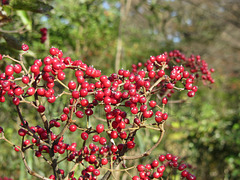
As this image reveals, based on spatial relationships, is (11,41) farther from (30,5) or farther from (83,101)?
(83,101)

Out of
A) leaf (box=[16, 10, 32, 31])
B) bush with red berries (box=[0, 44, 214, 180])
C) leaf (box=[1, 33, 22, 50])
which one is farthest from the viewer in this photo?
leaf (box=[16, 10, 32, 31])

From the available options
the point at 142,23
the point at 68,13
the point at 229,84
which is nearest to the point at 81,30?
the point at 68,13

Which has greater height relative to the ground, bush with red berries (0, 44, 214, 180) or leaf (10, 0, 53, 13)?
leaf (10, 0, 53, 13)

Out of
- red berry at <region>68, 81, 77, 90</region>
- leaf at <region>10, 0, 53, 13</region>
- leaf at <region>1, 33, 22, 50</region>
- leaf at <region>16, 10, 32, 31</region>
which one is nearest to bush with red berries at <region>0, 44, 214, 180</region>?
red berry at <region>68, 81, 77, 90</region>

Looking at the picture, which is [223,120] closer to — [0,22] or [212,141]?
[212,141]

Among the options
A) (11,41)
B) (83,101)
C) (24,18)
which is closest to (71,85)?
(83,101)

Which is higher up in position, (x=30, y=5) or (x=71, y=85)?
(x=30, y=5)

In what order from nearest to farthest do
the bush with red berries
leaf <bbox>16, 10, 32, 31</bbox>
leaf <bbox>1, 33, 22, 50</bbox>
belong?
the bush with red berries, leaf <bbox>1, 33, 22, 50</bbox>, leaf <bbox>16, 10, 32, 31</bbox>

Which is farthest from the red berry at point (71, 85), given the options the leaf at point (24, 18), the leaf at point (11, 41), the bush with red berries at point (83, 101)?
the leaf at point (24, 18)

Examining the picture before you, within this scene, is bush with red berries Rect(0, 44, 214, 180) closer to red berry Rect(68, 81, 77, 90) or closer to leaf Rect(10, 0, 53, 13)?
red berry Rect(68, 81, 77, 90)

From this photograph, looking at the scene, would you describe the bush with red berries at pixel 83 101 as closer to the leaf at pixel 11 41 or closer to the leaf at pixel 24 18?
the leaf at pixel 11 41

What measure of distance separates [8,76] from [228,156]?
2.47 m

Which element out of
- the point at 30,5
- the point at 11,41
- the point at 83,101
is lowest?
the point at 83,101

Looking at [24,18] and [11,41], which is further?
[24,18]
